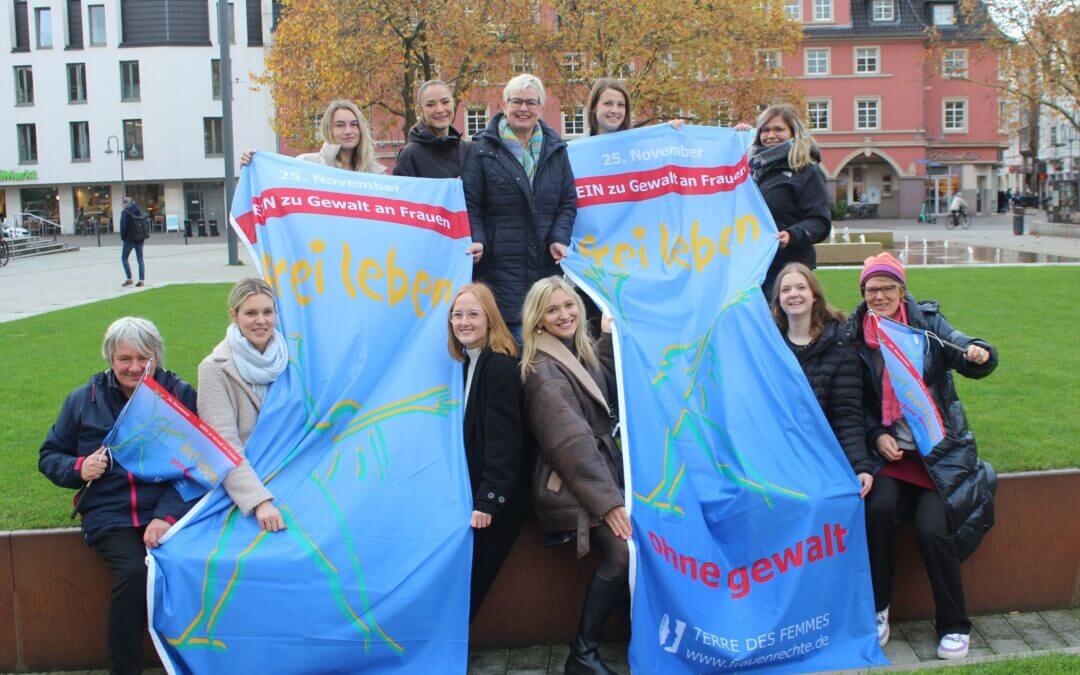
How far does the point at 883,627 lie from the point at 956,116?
59.5 metres

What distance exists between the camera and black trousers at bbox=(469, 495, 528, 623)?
473 cm

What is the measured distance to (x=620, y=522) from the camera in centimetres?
451

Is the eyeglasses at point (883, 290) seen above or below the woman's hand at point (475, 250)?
below

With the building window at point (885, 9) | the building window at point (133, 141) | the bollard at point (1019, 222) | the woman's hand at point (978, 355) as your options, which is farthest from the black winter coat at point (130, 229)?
the building window at point (885, 9)

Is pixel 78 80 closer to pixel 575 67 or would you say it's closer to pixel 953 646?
pixel 575 67

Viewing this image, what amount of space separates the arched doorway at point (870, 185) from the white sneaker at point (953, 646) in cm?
5611

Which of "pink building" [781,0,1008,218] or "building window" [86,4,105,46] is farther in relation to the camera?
"building window" [86,4,105,46]

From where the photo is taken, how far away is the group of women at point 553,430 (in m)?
4.52

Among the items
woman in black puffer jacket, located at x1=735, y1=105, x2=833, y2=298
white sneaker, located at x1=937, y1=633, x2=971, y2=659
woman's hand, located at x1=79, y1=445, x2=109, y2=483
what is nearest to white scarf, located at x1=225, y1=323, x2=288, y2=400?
woman's hand, located at x1=79, y1=445, x2=109, y2=483

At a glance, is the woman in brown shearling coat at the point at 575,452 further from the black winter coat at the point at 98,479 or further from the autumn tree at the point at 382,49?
the autumn tree at the point at 382,49

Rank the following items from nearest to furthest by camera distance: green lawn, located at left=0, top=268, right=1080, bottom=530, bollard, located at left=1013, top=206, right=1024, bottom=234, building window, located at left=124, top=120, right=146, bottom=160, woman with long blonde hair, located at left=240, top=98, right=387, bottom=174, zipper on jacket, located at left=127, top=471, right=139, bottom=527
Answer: zipper on jacket, located at left=127, top=471, right=139, bottom=527
green lawn, located at left=0, top=268, right=1080, bottom=530
woman with long blonde hair, located at left=240, top=98, right=387, bottom=174
bollard, located at left=1013, top=206, right=1024, bottom=234
building window, located at left=124, top=120, right=146, bottom=160

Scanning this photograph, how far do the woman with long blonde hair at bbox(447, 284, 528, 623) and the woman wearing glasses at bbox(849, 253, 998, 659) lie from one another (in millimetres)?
1645

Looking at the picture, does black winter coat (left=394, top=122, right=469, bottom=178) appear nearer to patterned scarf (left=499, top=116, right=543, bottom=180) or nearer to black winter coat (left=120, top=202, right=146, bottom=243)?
patterned scarf (left=499, top=116, right=543, bottom=180)

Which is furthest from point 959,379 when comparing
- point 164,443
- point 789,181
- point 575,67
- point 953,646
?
point 575,67
